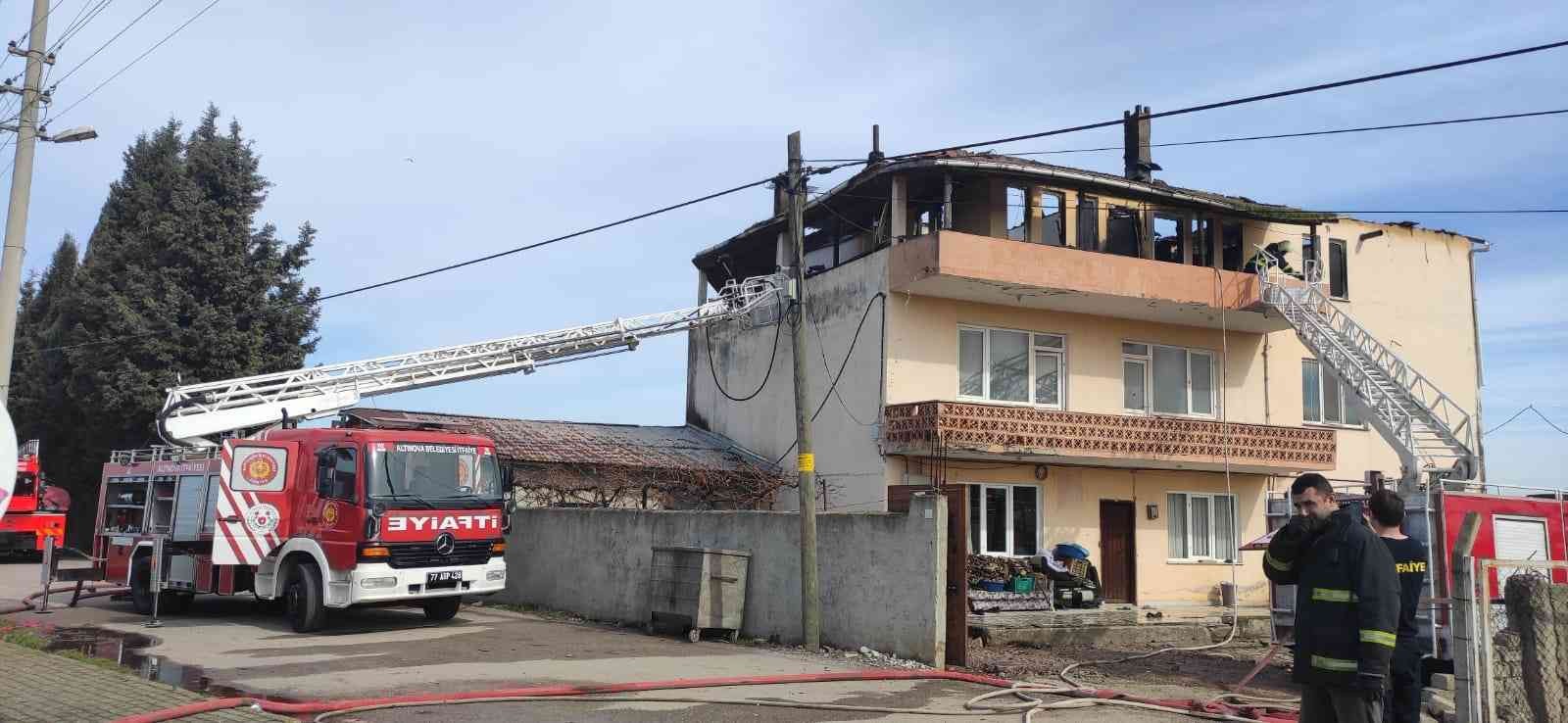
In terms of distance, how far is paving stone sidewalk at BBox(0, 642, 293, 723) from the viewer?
29.5ft

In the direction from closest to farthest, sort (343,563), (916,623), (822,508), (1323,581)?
(1323,581) < (916,623) < (343,563) < (822,508)

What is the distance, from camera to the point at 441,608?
1650 centimetres

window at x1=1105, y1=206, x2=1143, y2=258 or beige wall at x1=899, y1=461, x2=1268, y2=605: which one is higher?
window at x1=1105, y1=206, x2=1143, y2=258

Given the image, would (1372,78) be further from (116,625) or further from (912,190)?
(116,625)

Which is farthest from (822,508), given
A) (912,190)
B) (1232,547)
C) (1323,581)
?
(1323,581)

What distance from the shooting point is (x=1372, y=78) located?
1116 cm

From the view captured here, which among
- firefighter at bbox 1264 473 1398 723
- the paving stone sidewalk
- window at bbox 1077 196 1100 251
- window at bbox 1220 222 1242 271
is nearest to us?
firefighter at bbox 1264 473 1398 723

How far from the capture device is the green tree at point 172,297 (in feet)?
99.2

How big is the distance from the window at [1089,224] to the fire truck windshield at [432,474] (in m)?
12.8

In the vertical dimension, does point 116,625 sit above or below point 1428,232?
below

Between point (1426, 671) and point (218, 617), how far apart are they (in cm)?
1538

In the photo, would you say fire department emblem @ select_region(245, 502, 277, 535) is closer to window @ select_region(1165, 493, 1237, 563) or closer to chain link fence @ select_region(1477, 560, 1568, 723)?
chain link fence @ select_region(1477, 560, 1568, 723)

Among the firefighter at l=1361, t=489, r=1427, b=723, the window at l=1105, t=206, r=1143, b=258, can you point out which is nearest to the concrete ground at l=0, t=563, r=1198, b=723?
the firefighter at l=1361, t=489, r=1427, b=723

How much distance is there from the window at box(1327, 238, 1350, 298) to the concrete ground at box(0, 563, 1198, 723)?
18.0 m
